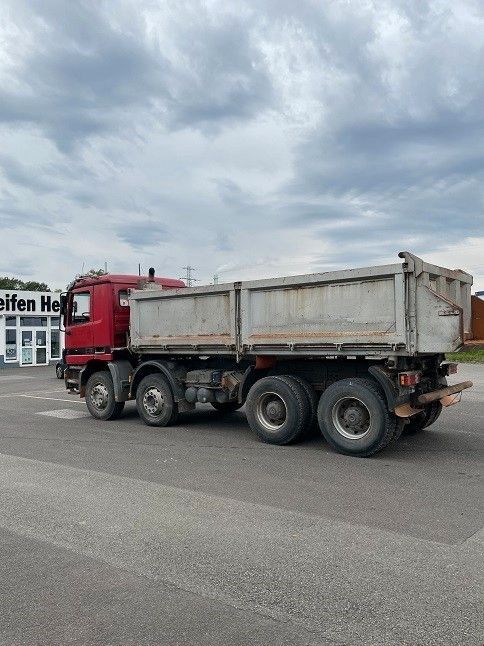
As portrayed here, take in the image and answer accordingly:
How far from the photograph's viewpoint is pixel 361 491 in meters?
6.23

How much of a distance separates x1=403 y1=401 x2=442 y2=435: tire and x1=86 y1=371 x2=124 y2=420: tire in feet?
18.2

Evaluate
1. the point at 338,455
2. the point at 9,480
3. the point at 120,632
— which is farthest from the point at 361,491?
the point at 9,480

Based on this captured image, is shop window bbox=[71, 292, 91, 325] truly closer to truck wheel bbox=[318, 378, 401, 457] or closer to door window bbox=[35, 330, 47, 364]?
truck wheel bbox=[318, 378, 401, 457]

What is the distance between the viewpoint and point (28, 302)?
102 feet

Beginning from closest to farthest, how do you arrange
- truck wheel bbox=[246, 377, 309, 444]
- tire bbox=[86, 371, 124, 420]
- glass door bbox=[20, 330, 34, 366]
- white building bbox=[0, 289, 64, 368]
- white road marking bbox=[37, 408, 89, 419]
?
truck wheel bbox=[246, 377, 309, 444] < tire bbox=[86, 371, 124, 420] < white road marking bbox=[37, 408, 89, 419] < white building bbox=[0, 289, 64, 368] < glass door bbox=[20, 330, 34, 366]

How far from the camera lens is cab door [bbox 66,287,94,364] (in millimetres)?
11680

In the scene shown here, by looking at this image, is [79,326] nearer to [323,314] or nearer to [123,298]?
[123,298]

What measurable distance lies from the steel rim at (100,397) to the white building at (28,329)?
1976 cm

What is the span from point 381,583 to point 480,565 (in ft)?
2.73

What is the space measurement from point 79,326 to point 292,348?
204 inches

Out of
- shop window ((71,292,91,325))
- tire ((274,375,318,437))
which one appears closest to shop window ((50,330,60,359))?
shop window ((71,292,91,325))

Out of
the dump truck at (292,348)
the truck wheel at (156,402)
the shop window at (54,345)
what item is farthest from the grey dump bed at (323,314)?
the shop window at (54,345)

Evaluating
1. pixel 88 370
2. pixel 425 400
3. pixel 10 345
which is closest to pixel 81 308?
pixel 88 370

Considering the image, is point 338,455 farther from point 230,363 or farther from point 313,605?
point 313,605
